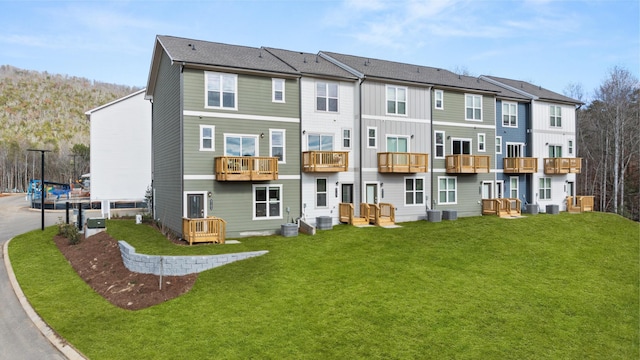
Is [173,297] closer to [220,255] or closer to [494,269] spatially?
[220,255]

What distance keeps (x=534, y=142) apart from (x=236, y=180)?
23.9 meters

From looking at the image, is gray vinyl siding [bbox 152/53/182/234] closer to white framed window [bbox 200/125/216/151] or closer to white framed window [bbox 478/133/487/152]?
white framed window [bbox 200/125/216/151]

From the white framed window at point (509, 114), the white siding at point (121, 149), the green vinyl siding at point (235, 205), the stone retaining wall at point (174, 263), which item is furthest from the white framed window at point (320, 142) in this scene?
the white siding at point (121, 149)

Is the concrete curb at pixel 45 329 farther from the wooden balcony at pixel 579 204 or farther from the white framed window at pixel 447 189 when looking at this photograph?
the wooden balcony at pixel 579 204

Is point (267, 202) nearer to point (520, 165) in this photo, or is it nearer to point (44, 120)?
point (520, 165)

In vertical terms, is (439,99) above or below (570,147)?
above

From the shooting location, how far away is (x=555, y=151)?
3183 cm

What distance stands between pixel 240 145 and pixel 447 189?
14224 millimetres

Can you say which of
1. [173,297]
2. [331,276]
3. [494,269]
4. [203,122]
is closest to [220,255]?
[173,297]

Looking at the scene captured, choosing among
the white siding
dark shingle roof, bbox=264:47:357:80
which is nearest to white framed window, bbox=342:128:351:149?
dark shingle roof, bbox=264:47:357:80

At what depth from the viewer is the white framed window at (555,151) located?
31.6 meters

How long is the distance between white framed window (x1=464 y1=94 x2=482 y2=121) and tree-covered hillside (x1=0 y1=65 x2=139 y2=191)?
6954cm

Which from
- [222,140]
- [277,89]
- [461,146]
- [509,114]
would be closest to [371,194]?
[461,146]

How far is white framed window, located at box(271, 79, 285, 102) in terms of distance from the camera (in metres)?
21.0
